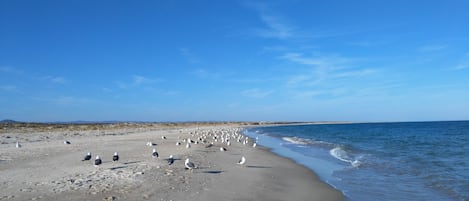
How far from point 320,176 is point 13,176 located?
11.2 meters

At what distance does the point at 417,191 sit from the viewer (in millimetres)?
13734

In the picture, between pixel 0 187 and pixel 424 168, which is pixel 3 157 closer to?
pixel 0 187

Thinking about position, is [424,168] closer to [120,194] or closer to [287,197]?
[287,197]

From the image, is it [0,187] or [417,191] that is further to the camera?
[417,191]

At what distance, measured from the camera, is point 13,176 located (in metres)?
12.8

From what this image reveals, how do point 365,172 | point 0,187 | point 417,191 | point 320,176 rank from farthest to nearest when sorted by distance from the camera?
point 365,172, point 320,176, point 417,191, point 0,187

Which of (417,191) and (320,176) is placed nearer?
(417,191)

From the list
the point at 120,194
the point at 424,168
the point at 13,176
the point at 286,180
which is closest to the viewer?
the point at 120,194

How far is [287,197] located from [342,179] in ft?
16.2

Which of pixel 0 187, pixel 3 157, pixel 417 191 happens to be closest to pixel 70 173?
pixel 0 187

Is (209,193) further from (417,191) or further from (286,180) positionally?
(417,191)

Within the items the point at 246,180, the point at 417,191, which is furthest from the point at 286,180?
the point at 417,191

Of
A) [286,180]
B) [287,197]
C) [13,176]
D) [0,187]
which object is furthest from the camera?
[286,180]

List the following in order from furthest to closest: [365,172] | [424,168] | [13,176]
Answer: [424,168] → [365,172] → [13,176]
